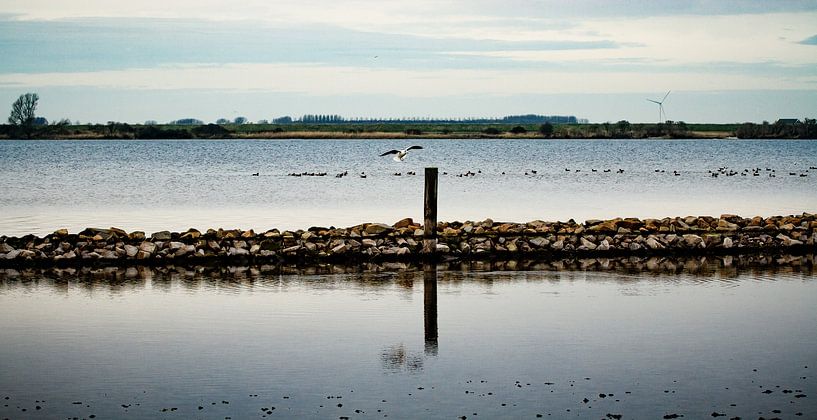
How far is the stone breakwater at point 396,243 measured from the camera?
65.7ft

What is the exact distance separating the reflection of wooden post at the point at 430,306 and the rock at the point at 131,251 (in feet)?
16.2

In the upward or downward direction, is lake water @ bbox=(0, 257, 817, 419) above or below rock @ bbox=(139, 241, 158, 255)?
below

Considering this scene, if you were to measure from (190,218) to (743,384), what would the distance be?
22789 millimetres

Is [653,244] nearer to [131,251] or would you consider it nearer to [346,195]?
[131,251]

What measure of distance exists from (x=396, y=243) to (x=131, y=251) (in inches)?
180

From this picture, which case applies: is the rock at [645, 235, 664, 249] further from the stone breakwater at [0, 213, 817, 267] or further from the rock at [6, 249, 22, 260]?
the rock at [6, 249, 22, 260]

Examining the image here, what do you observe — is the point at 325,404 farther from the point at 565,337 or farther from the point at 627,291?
the point at 627,291

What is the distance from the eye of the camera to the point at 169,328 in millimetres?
14242

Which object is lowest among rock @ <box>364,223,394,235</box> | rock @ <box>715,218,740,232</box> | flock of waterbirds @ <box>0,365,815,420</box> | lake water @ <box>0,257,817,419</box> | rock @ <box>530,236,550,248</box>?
flock of waterbirds @ <box>0,365,815,420</box>

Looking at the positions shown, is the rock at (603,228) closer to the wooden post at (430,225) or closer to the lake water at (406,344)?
the lake water at (406,344)

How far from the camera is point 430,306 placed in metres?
15.8

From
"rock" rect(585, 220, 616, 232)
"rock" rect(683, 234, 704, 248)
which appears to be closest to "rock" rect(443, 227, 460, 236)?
"rock" rect(585, 220, 616, 232)

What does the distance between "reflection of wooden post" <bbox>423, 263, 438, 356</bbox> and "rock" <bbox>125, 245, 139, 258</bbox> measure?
16.2ft

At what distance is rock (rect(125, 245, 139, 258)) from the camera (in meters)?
20.0
